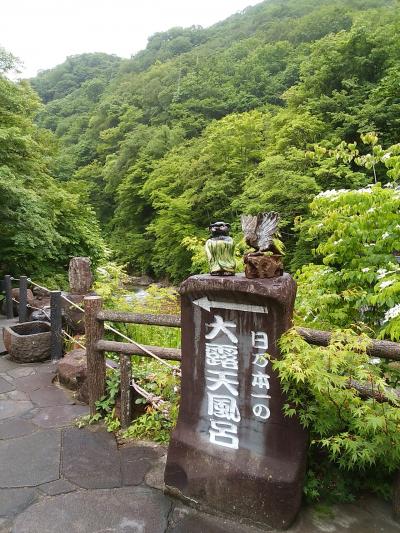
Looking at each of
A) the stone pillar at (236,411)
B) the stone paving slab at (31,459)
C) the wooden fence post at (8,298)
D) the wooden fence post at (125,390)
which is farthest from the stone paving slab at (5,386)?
the wooden fence post at (8,298)

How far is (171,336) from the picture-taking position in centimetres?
564

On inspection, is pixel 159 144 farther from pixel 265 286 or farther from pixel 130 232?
pixel 265 286

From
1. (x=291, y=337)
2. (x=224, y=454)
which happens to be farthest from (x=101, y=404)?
(x=291, y=337)

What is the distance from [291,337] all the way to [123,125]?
109 feet

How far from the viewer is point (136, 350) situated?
3191 millimetres

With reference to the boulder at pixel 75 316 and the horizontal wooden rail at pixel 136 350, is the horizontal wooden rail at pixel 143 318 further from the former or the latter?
the boulder at pixel 75 316

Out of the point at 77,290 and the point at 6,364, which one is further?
the point at 77,290

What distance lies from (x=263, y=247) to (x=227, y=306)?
0.41 metres

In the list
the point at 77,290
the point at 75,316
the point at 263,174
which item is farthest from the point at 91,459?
the point at 263,174

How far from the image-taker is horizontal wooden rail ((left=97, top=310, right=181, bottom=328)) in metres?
2.97

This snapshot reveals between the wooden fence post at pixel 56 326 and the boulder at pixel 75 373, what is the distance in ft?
2.44

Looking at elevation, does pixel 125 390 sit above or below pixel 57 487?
above

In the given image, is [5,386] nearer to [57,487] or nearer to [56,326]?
[56,326]

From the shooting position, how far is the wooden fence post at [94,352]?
3348 mm
